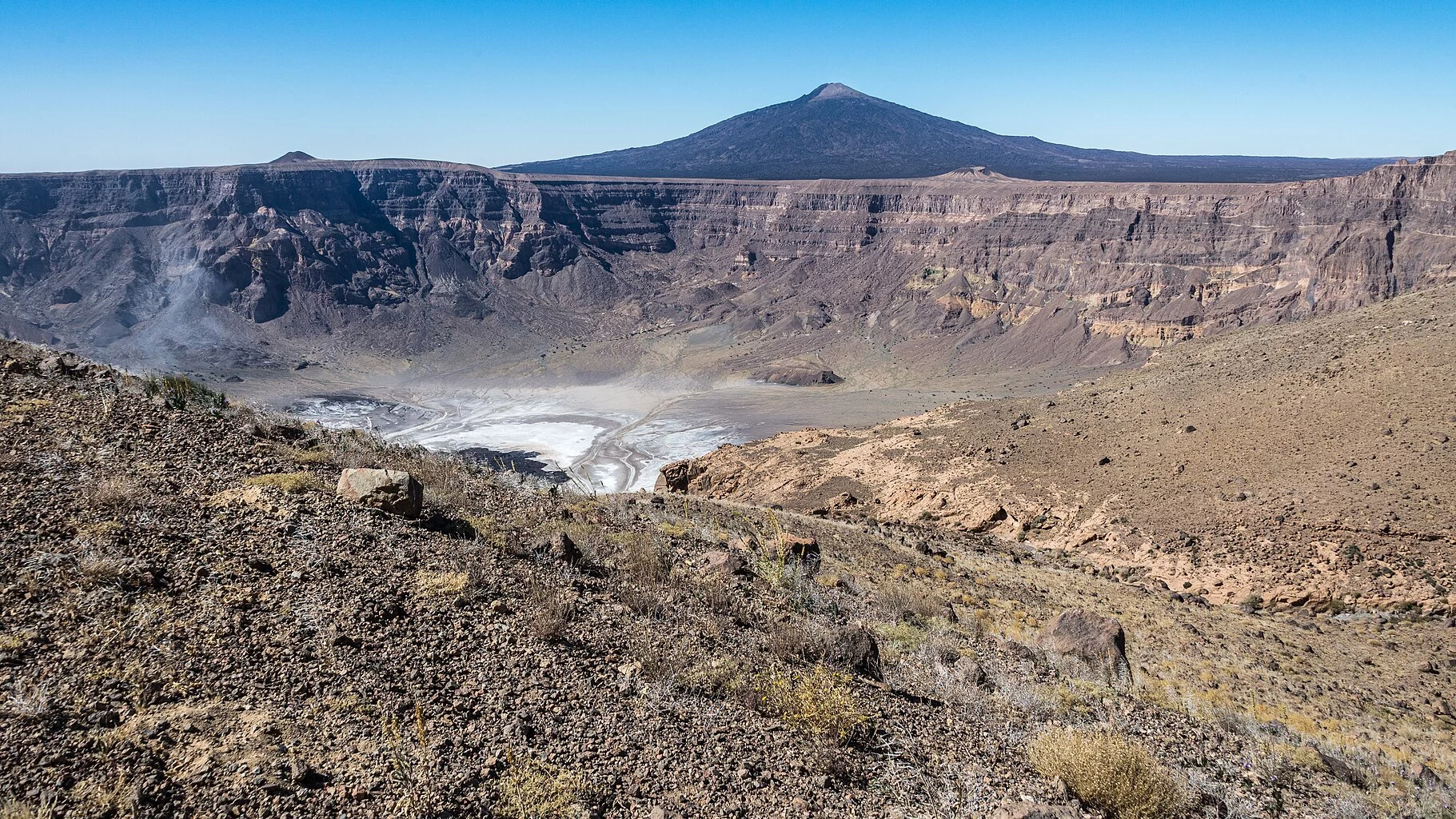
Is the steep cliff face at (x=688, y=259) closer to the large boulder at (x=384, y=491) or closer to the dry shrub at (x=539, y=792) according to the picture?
the large boulder at (x=384, y=491)

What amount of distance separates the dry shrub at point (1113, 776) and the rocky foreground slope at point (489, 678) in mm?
27

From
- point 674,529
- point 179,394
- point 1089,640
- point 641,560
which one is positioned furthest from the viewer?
point 674,529

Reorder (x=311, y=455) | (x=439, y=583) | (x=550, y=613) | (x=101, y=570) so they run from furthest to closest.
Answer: (x=311, y=455) < (x=439, y=583) < (x=550, y=613) < (x=101, y=570)

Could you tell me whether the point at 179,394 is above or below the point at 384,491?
above

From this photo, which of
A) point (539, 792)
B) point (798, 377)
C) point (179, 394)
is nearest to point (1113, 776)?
point (539, 792)

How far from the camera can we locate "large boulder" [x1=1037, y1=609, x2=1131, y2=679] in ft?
35.1

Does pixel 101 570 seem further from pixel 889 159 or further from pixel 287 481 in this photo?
pixel 889 159

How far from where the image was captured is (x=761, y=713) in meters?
6.32

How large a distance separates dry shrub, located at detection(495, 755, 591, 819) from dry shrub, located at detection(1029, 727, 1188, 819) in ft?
11.8

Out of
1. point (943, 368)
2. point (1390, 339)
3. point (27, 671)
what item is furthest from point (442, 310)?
point (27, 671)

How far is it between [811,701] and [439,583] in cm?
353

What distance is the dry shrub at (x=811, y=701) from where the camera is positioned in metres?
6.16

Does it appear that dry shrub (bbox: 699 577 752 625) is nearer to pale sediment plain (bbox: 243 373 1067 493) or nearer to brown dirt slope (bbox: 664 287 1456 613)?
brown dirt slope (bbox: 664 287 1456 613)

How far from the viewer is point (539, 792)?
4914 millimetres
